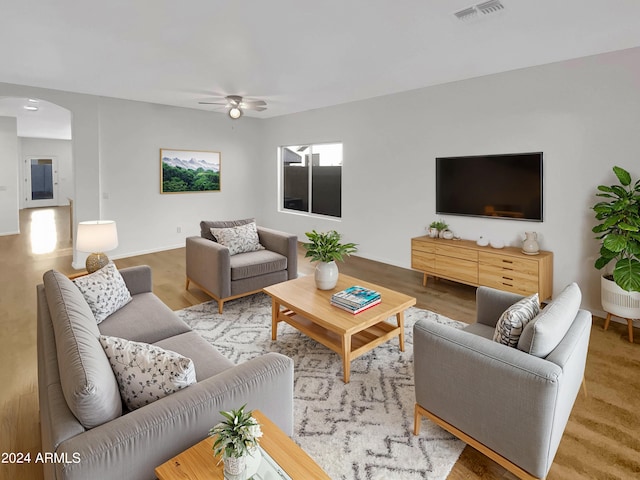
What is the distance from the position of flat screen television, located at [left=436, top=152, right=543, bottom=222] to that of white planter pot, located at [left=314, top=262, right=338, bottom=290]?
7.84 feet

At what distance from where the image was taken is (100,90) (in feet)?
17.0

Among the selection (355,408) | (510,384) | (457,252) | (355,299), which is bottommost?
(355,408)

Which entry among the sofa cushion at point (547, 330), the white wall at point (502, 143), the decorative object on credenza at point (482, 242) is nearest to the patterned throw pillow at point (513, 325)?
the sofa cushion at point (547, 330)

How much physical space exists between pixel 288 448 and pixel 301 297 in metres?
1.74

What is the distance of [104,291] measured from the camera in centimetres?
246

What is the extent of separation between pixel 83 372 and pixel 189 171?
6.06 metres

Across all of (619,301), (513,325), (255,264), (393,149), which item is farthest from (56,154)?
(619,301)

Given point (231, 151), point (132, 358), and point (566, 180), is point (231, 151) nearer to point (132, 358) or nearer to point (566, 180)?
point (566, 180)

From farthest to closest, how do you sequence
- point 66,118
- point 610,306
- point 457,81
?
point 66,118, point 457,81, point 610,306

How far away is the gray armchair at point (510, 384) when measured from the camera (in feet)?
4.94

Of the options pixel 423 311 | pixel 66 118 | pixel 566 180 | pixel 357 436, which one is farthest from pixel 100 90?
pixel 566 180

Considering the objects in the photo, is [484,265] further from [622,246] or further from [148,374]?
[148,374]

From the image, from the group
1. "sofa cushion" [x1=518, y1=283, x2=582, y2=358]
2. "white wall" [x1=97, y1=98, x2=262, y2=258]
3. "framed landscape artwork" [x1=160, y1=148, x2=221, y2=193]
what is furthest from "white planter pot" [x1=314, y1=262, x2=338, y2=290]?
"framed landscape artwork" [x1=160, y1=148, x2=221, y2=193]

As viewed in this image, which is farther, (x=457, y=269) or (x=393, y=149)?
(x=393, y=149)
